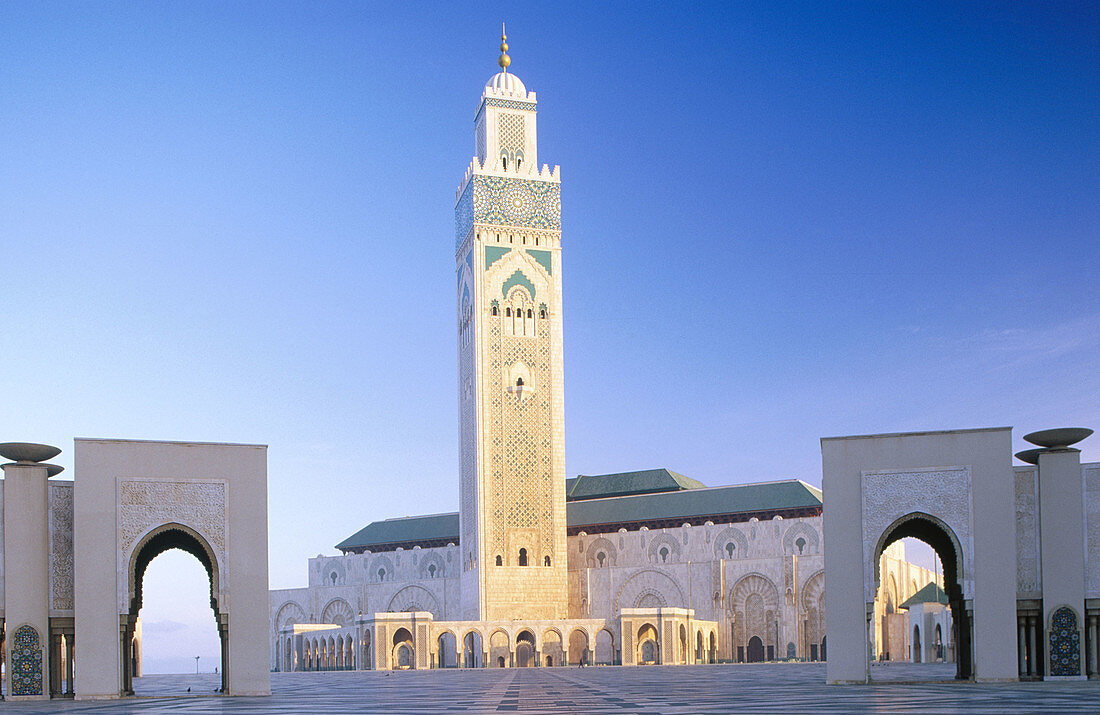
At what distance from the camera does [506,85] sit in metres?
46.7

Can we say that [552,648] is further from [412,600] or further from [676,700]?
[676,700]

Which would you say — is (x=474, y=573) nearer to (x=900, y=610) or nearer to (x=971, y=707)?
(x=900, y=610)

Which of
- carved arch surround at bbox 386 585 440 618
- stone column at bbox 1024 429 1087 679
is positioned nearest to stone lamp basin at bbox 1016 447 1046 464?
stone column at bbox 1024 429 1087 679

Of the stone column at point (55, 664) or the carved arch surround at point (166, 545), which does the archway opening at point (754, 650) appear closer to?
the carved arch surround at point (166, 545)

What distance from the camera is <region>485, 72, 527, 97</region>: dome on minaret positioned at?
153ft

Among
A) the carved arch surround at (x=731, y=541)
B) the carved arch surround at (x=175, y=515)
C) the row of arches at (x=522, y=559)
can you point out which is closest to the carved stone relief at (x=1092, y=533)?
the carved arch surround at (x=175, y=515)

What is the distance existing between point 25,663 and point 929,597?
111ft

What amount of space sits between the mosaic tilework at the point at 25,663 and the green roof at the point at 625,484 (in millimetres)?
32971

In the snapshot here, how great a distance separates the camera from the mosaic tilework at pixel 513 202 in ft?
149

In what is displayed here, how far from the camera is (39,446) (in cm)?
1817

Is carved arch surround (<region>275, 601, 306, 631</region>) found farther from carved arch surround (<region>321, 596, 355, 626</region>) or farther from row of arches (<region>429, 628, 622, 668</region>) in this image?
row of arches (<region>429, 628, 622, 668</region>)

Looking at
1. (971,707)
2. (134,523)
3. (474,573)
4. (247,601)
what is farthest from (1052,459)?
(474,573)

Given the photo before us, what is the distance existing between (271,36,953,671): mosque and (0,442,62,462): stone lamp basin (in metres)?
24.4

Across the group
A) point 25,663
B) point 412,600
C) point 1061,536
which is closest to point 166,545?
point 25,663
